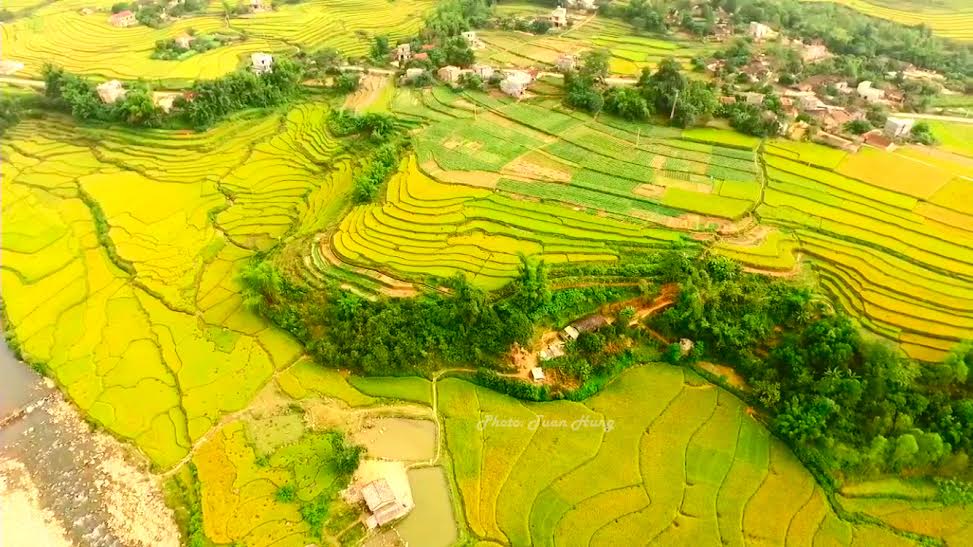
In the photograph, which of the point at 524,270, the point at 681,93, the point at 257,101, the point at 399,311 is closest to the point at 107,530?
the point at 399,311

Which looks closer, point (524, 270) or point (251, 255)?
point (524, 270)

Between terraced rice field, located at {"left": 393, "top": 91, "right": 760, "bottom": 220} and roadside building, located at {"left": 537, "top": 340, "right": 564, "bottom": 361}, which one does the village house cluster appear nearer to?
terraced rice field, located at {"left": 393, "top": 91, "right": 760, "bottom": 220}

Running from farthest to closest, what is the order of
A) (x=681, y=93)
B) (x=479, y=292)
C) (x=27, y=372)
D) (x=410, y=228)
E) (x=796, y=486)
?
(x=681, y=93) → (x=410, y=228) → (x=27, y=372) → (x=479, y=292) → (x=796, y=486)

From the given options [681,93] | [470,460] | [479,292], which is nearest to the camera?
[470,460]

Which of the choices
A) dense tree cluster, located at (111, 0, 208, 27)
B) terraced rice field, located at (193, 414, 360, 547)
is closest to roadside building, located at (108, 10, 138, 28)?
dense tree cluster, located at (111, 0, 208, 27)

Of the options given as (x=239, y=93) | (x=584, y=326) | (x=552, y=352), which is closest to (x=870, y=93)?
(x=584, y=326)

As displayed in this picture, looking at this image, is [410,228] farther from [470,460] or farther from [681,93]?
[681,93]
